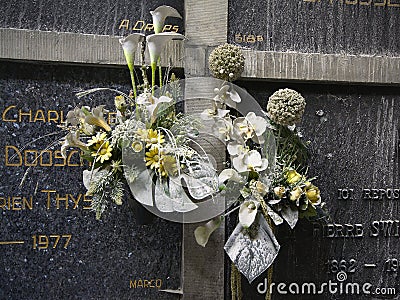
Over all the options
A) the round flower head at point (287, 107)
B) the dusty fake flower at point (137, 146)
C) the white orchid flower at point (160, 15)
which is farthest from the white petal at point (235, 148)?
the white orchid flower at point (160, 15)

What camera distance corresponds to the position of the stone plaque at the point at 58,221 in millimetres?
1601

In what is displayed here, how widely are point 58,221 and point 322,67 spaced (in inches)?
31.5

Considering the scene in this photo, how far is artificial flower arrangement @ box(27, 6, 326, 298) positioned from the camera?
1434 mm

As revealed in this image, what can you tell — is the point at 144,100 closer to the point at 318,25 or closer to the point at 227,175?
the point at 227,175

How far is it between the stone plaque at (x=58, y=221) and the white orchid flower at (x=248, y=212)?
0.27 meters

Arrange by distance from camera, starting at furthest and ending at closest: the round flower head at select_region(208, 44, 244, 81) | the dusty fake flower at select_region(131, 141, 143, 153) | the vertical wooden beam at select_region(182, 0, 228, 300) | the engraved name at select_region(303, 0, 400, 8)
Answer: the engraved name at select_region(303, 0, 400, 8) < the vertical wooden beam at select_region(182, 0, 228, 300) < the round flower head at select_region(208, 44, 244, 81) < the dusty fake flower at select_region(131, 141, 143, 153)

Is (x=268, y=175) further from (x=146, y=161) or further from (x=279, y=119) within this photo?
(x=146, y=161)

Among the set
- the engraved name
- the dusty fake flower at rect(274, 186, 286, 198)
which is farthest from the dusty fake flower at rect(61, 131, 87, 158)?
the engraved name

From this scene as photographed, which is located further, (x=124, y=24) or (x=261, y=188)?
(x=124, y=24)

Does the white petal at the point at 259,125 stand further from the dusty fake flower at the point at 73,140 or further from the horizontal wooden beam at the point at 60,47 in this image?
the dusty fake flower at the point at 73,140

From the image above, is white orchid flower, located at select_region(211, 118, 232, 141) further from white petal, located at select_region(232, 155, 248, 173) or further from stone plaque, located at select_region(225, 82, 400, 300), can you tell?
stone plaque, located at select_region(225, 82, 400, 300)

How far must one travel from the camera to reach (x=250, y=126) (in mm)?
1507

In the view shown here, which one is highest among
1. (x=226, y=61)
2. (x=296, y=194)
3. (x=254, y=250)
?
(x=226, y=61)

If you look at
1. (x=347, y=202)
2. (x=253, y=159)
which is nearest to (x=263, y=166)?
(x=253, y=159)
